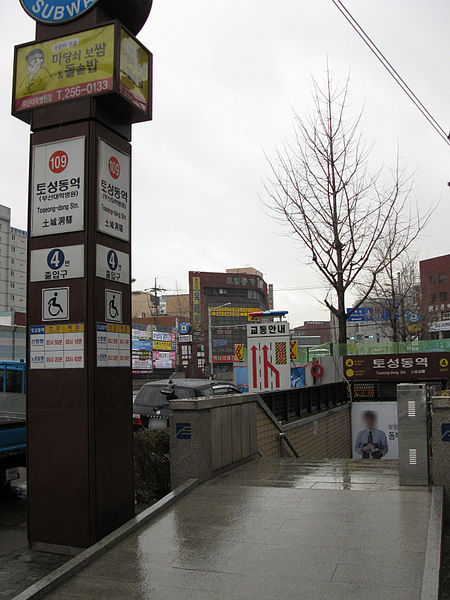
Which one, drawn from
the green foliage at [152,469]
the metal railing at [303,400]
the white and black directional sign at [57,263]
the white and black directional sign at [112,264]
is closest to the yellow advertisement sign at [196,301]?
the metal railing at [303,400]

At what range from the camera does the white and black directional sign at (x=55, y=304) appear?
598cm

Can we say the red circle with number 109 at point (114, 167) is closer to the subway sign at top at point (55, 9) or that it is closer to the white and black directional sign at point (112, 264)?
the white and black directional sign at point (112, 264)

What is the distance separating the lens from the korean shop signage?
67.7ft

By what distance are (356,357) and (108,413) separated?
17107 millimetres

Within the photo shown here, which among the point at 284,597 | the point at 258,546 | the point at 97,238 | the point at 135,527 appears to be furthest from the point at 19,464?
the point at 284,597

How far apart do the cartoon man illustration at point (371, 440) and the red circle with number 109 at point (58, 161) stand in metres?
15.2

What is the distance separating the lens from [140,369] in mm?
68375

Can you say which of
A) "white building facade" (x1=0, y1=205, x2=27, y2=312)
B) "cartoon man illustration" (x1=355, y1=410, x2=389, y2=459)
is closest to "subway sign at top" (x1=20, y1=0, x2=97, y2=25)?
"cartoon man illustration" (x1=355, y1=410, x2=389, y2=459)

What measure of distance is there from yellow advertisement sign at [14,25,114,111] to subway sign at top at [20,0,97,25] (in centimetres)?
28

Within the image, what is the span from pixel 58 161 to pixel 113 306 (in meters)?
1.66

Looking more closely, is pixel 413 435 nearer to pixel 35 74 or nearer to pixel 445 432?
pixel 445 432

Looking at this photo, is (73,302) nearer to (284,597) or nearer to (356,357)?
(284,597)

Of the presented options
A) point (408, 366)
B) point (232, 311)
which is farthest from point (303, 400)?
point (232, 311)

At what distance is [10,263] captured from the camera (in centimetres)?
11044
